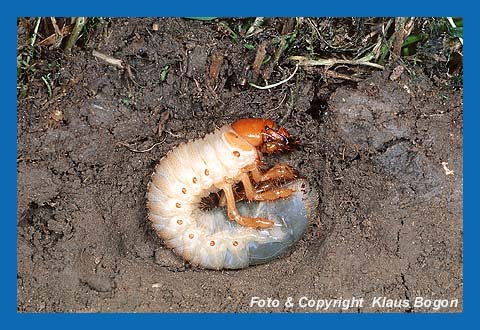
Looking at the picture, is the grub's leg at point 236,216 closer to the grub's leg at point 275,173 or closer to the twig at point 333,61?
the grub's leg at point 275,173

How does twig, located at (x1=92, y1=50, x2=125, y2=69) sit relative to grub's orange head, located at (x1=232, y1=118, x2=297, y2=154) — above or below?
above

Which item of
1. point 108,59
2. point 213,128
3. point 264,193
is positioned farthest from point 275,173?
point 108,59

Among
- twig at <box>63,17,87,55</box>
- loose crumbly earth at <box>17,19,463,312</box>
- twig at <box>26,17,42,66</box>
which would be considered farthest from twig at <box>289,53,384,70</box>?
twig at <box>26,17,42,66</box>

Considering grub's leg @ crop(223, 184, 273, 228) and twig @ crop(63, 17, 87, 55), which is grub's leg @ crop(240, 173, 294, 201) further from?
twig @ crop(63, 17, 87, 55)

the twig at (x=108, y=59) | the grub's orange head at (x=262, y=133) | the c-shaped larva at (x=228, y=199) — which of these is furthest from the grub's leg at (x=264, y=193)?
the twig at (x=108, y=59)

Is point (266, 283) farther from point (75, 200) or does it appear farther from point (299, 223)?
point (75, 200)

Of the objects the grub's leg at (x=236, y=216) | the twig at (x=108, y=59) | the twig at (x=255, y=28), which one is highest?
the twig at (x=255, y=28)

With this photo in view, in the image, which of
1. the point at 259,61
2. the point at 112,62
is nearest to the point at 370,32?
the point at 259,61
